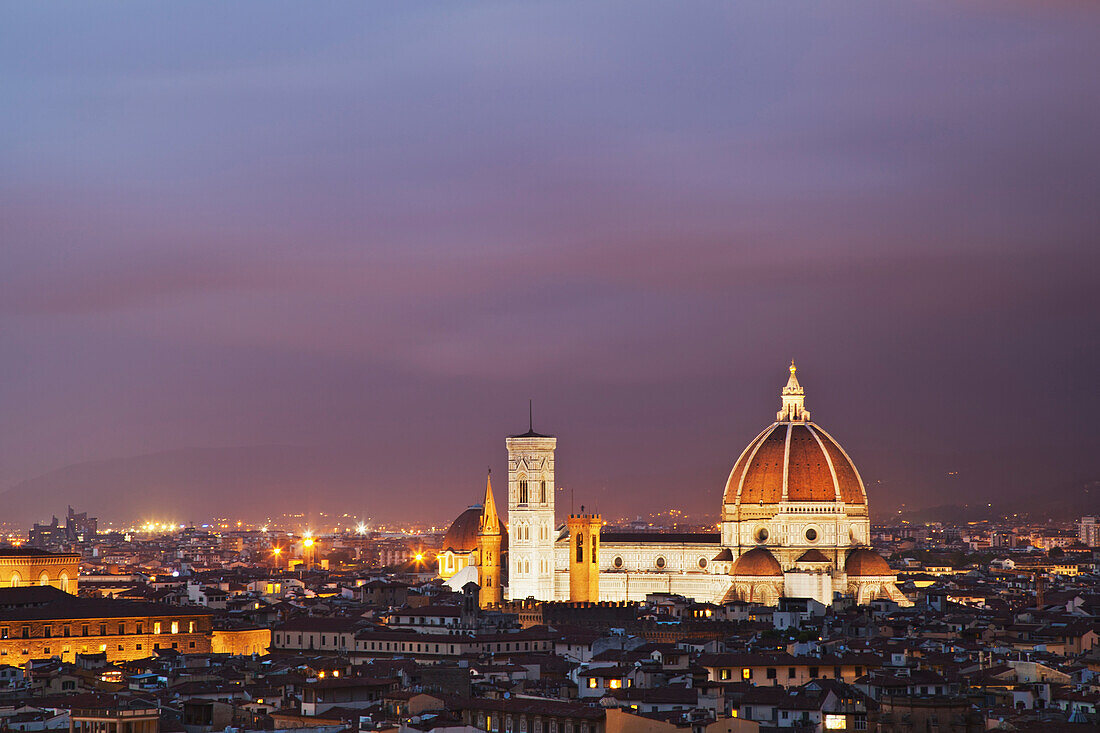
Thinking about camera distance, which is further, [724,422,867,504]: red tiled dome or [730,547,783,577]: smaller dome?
[724,422,867,504]: red tiled dome

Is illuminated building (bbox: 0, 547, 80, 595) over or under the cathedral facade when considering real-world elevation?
under

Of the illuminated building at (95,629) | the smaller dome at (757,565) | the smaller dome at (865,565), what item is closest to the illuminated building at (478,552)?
the smaller dome at (757,565)

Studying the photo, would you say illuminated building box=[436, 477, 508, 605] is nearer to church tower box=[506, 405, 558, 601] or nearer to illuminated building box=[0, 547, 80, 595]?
church tower box=[506, 405, 558, 601]

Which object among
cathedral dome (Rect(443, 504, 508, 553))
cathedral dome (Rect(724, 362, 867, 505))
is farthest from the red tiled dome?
cathedral dome (Rect(443, 504, 508, 553))

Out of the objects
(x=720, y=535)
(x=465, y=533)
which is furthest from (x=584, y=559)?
(x=465, y=533)

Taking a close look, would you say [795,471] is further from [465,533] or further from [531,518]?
[465,533]

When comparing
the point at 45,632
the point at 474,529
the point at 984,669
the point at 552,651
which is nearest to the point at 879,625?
the point at 552,651

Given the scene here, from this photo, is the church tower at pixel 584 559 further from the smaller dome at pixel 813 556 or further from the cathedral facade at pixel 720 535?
the smaller dome at pixel 813 556
